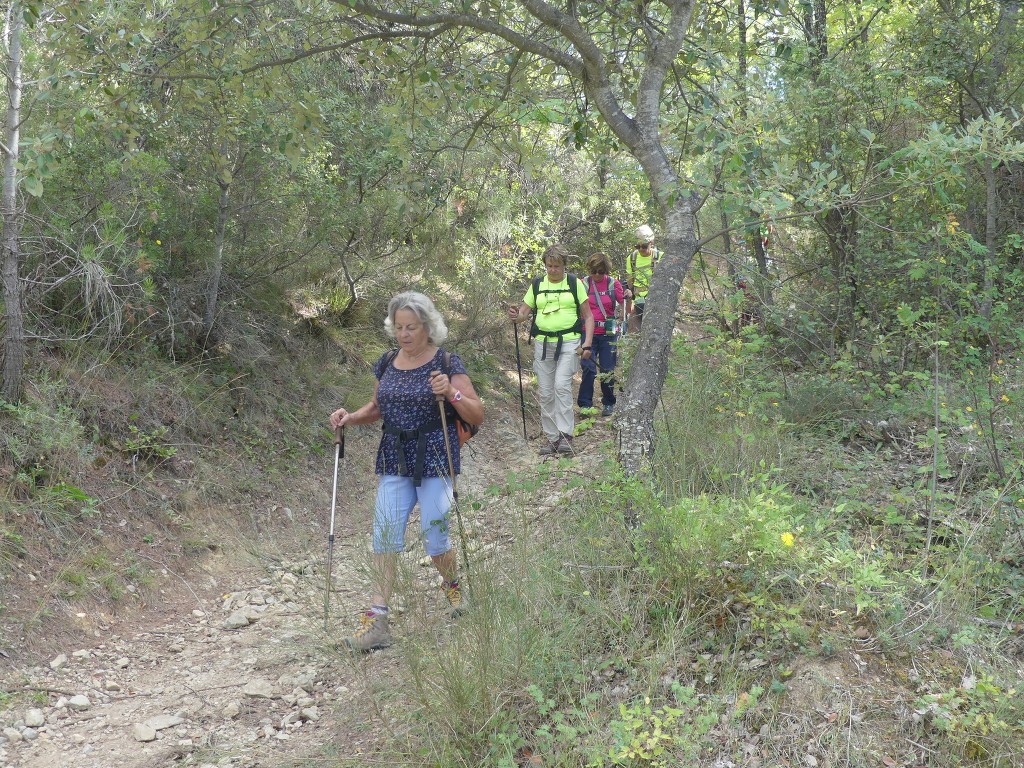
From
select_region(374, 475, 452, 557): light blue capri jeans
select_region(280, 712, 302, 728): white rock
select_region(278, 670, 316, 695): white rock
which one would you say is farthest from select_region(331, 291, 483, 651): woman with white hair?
select_region(280, 712, 302, 728): white rock

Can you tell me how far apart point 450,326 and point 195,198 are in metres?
4.54

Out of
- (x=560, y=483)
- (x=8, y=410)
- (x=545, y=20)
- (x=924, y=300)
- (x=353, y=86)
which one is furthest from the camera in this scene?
(x=353, y=86)

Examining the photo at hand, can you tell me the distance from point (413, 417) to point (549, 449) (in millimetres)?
4446

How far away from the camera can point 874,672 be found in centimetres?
354

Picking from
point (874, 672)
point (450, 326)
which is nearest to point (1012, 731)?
point (874, 672)

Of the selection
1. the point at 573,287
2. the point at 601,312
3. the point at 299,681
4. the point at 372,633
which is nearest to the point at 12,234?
the point at 299,681

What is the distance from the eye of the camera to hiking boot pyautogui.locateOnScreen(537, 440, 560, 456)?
29.3 feet

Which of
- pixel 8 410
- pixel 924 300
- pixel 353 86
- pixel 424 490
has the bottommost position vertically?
pixel 424 490

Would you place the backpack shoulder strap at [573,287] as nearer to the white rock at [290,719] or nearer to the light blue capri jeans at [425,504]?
the light blue capri jeans at [425,504]

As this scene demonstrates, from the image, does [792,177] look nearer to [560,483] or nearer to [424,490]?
[424,490]

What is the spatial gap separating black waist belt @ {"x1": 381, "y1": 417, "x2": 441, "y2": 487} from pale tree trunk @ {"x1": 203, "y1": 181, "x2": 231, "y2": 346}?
12.7ft

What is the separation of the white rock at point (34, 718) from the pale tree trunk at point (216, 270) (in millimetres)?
4264

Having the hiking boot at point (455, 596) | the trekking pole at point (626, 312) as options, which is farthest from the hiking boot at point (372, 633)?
the trekking pole at point (626, 312)

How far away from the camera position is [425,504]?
4.75m
